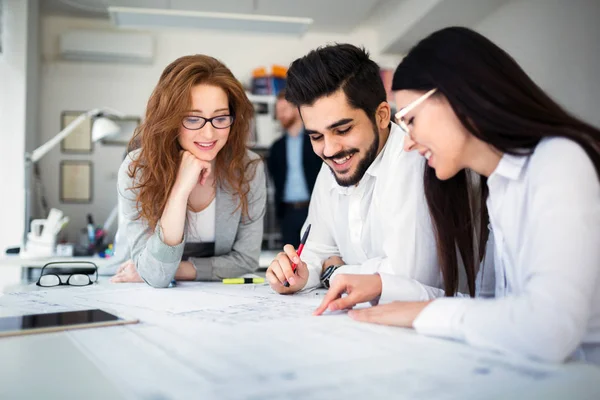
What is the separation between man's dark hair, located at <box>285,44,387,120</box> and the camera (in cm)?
154

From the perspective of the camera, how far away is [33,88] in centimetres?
462

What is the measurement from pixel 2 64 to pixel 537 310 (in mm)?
4493

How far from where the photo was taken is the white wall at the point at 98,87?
4.98 meters

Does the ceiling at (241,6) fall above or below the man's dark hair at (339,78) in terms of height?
above

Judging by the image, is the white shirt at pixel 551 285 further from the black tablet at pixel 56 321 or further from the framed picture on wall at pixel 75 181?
the framed picture on wall at pixel 75 181

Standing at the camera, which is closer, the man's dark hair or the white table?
the white table

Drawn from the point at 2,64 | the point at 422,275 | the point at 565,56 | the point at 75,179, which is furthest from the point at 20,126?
the point at 565,56

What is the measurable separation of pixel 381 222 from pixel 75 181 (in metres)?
4.26

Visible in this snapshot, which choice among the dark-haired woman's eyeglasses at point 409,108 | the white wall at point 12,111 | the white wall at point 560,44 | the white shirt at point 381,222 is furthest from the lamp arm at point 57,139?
the white wall at point 560,44

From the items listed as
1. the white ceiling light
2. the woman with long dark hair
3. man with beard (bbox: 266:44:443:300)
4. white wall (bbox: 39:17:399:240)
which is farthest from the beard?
white wall (bbox: 39:17:399:240)

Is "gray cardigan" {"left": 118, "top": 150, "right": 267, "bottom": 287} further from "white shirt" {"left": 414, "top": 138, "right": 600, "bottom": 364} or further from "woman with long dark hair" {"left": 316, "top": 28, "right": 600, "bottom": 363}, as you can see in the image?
"white shirt" {"left": 414, "top": 138, "right": 600, "bottom": 364}

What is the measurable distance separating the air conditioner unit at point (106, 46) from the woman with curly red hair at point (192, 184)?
3424mm

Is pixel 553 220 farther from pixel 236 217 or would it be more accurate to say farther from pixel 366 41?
pixel 366 41

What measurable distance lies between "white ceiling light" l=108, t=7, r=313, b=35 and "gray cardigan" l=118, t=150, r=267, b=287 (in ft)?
6.36
